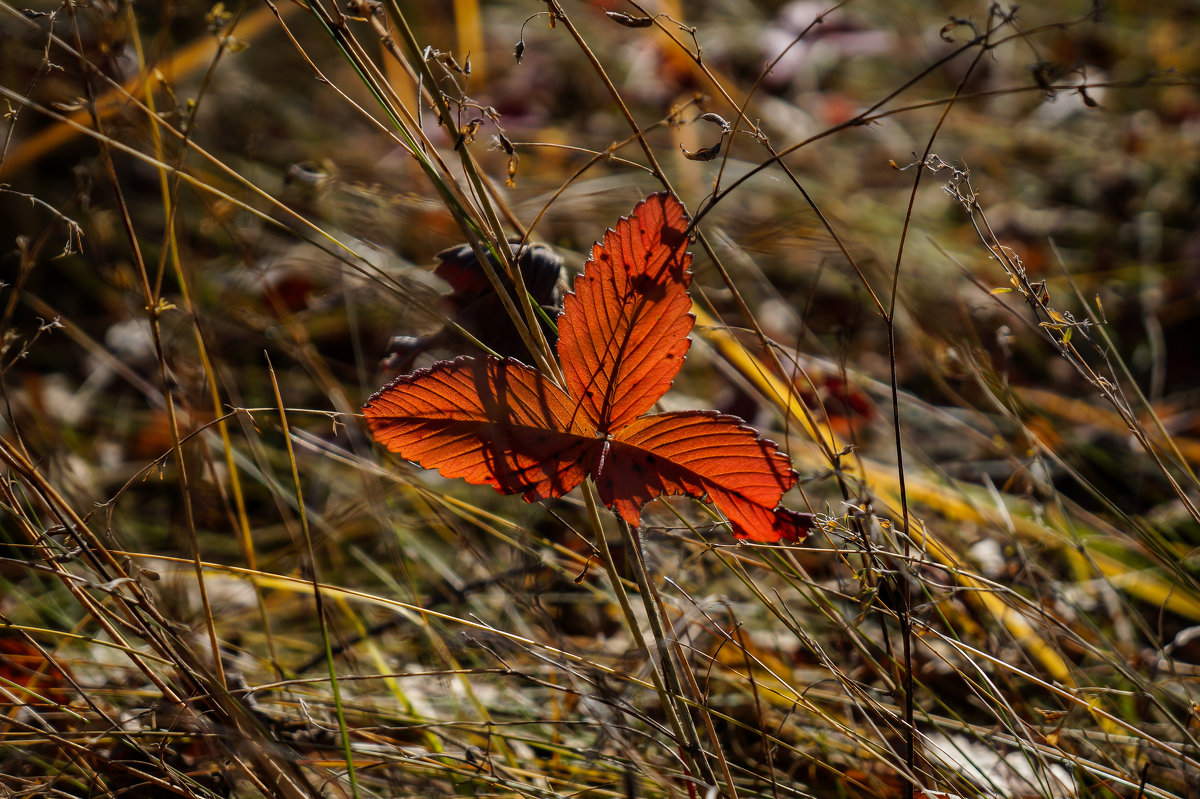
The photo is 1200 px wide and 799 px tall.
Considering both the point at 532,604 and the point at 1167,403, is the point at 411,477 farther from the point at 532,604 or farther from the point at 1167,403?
the point at 1167,403

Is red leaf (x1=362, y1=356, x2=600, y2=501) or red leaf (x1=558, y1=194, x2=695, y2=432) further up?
red leaf (x1=558, y1=194, x2=695, y2=432)

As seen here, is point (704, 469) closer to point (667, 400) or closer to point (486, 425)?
point (486, 425)

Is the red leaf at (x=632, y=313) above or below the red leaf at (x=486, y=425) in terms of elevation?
above

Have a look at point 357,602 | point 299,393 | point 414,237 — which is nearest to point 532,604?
point 357,602

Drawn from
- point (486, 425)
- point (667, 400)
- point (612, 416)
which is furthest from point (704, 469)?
point (667, 400)
